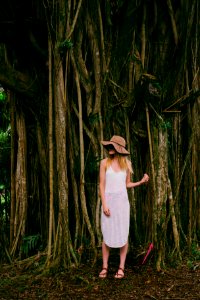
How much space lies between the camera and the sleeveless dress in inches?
138

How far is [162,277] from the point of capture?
3.58 m

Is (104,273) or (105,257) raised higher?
(105,257)

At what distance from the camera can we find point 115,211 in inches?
138

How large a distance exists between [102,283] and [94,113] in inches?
56.0

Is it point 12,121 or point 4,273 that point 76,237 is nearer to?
point 4,273

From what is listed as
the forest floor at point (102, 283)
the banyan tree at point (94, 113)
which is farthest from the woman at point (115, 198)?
the banyan tree at point (94, 113)

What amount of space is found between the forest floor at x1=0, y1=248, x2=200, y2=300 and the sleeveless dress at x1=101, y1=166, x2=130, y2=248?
302 millimetres

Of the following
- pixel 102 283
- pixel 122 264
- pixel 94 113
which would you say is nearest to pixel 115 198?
pixel 122 264

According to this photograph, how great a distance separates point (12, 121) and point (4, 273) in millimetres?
1389

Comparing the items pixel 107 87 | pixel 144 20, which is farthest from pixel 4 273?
pixel 144 20

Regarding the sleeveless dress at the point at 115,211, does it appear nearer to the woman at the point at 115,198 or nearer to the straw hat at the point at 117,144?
the woman at the point at 115,198

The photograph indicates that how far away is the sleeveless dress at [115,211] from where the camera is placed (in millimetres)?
3510

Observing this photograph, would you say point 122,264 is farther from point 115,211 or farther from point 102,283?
point 115,211

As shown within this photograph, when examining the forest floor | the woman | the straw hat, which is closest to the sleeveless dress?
the woman
